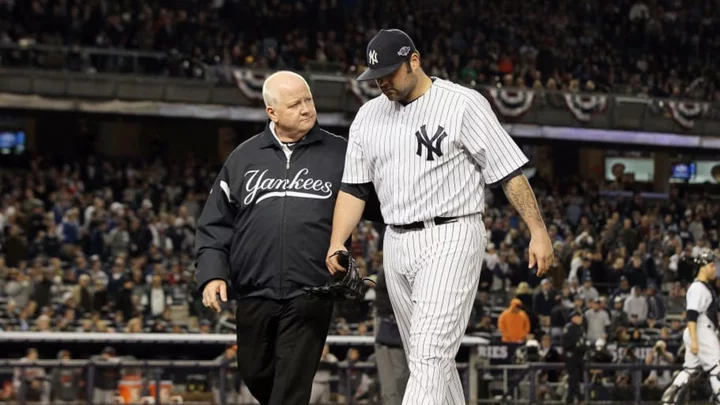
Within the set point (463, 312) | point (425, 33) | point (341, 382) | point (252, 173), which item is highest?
point (425, 33)

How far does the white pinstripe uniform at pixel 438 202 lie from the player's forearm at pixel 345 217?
15 cm

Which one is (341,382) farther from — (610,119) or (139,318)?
(610,119)

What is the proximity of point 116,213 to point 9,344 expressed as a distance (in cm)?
584

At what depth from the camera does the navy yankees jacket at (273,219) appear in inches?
265

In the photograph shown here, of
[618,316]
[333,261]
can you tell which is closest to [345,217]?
[333,261]

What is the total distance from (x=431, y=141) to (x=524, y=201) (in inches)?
19.1

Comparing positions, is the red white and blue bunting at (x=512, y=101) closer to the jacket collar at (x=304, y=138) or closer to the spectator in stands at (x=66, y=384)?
the spectator in stands at (x=66, y=384)

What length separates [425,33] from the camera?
39.0m

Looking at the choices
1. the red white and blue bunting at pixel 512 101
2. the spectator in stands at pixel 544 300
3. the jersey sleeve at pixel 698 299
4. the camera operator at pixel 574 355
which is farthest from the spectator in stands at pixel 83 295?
the red white and blue bunting at pixel 512 101

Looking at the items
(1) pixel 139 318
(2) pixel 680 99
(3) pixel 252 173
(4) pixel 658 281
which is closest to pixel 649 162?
(2) pixel 680 99

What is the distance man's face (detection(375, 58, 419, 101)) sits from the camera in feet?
21.0

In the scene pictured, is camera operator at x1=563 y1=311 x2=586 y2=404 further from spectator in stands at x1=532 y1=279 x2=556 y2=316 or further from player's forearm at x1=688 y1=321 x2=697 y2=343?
player's forearm at x1=688 y1=321 x2=697 y2=343

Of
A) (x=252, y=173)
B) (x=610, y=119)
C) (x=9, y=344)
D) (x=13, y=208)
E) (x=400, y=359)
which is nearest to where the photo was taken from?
(x=252, y=173)

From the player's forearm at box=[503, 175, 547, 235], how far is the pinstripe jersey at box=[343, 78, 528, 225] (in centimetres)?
6
